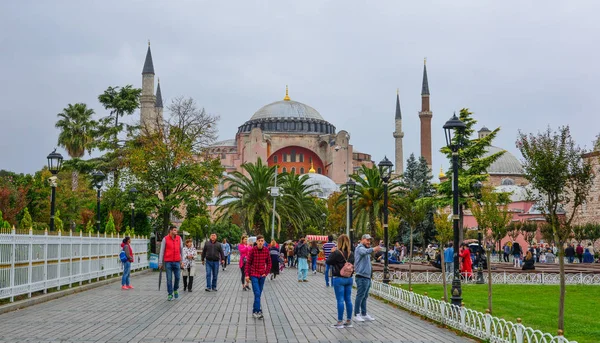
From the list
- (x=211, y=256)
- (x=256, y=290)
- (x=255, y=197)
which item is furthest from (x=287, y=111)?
(x=256, y=290)

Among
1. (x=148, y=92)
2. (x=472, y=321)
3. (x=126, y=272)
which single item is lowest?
(x=472, y=321)

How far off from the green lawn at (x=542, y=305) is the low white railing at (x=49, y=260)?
26.1 feet

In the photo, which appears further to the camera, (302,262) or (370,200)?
(370,200)

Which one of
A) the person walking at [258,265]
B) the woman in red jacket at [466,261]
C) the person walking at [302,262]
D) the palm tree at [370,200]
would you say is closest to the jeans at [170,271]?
the person walking at [258,265]

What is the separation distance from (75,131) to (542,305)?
127ft

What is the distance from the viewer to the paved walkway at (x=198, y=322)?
8109 millimetres

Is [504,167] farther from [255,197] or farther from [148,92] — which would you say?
[255,197]

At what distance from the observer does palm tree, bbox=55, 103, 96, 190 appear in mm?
45688

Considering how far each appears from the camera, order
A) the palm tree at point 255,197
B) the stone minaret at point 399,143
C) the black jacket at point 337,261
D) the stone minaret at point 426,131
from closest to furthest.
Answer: the black jacket at point 337,261 → the palm tree at point 255,197 → the stone minaret at point 426,131 → the stone minaret at point 399,143

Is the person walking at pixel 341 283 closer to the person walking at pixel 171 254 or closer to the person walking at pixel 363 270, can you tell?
the person walking at pixel 363 270

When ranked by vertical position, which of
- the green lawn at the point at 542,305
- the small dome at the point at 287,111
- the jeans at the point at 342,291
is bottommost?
the green lawn at the point at 542,305

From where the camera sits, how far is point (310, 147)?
298ft

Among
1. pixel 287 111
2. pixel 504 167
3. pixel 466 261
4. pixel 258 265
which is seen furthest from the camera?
pixel 287 111

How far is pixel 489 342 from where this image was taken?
7801mm
